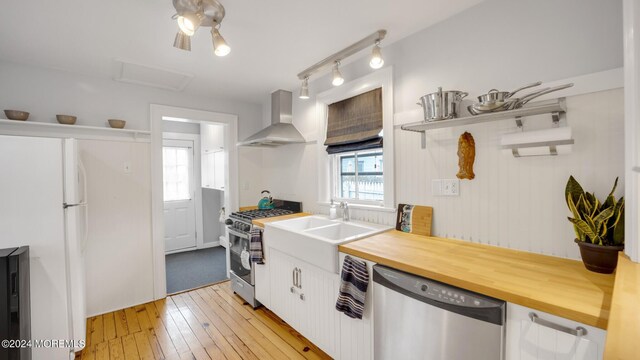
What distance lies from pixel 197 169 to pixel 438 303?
4.57 meters

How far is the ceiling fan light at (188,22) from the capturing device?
4.40 feet

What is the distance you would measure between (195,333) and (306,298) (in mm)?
1114

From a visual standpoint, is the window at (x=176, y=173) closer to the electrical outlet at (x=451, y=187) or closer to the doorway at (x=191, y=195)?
the doorway at (x=191, y=195)

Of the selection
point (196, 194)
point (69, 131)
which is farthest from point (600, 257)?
point (196, 194)

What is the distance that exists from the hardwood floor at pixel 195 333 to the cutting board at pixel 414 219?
3.80 feet

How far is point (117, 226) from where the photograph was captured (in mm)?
2756

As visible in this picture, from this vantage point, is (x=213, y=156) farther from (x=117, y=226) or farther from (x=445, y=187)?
(x=445, y=187)

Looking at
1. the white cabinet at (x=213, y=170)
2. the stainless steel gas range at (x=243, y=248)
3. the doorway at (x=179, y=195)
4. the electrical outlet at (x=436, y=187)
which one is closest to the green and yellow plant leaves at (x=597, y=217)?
the electrical outlet at (x=436, y=187)

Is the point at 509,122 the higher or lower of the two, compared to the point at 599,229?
higher

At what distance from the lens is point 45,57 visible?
2.25m

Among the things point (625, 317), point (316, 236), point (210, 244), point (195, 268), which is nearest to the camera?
point (625, 317)

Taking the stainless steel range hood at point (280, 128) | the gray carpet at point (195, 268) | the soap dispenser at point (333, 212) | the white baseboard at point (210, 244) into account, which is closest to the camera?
the soap dispenser at point (333, 212)

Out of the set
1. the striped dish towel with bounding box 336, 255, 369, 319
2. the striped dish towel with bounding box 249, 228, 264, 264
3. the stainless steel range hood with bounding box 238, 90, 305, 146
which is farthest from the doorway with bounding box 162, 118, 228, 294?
the striped dish towel with bounding box 336, 255, 369, 319

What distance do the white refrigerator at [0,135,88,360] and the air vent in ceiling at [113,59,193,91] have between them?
929 mm
